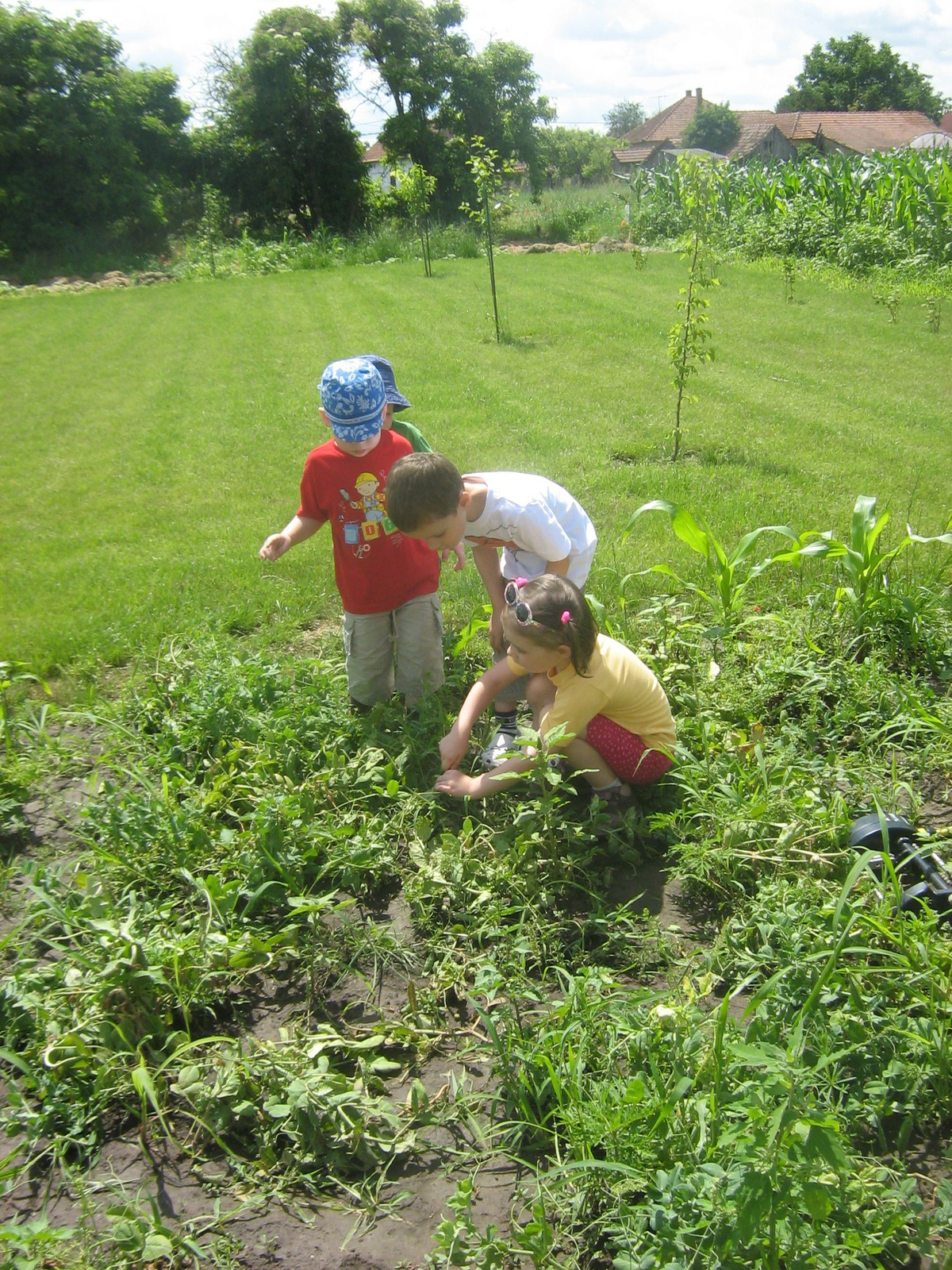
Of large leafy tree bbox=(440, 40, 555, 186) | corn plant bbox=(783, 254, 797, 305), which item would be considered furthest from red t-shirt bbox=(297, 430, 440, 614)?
large leafy tree bbox=(440, 40, 555, 186)

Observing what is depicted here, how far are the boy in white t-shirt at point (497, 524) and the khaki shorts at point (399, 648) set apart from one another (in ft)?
0.84

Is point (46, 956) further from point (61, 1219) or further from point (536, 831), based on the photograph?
point (536, 831)

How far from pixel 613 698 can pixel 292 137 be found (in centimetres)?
2945

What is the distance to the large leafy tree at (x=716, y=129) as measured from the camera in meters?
46.2

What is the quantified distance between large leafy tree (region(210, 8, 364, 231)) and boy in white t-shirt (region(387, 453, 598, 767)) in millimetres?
26584

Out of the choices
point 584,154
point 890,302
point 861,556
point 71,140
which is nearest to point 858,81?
point 584,154

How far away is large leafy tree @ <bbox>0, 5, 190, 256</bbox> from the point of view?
82.5 ft

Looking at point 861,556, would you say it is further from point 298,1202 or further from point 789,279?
point 789,279

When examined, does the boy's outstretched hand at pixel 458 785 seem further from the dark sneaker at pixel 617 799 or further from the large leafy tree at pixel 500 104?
the large leafy tree at pixel 500 104

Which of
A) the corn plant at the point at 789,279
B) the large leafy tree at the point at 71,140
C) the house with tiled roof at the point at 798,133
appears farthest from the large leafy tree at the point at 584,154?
the corn plant at the point at 789,279

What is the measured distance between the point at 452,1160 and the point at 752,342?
10.5 meters

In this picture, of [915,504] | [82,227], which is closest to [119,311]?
[82,227]

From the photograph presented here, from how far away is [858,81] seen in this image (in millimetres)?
67438

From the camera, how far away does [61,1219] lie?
204 centimetres
